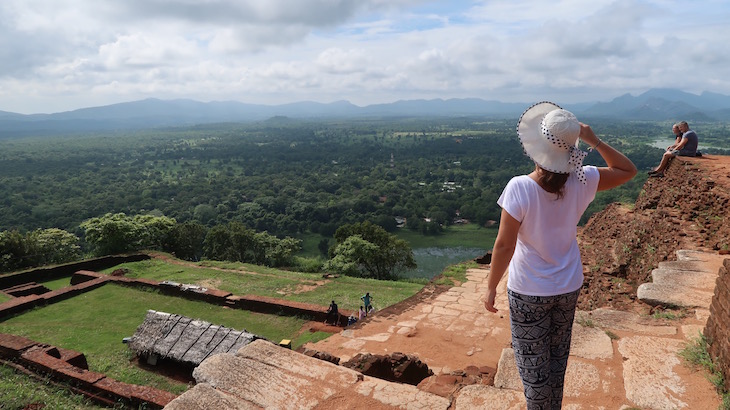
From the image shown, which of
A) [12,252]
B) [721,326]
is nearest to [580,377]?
[721,326]

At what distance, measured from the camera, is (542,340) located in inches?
83.4

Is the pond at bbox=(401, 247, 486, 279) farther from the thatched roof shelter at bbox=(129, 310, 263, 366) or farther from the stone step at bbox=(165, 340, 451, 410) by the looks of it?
the stone step at bbox=(165, 340, 451, 410)

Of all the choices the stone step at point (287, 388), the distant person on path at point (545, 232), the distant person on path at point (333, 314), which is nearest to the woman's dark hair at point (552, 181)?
the distant person on path at point (545, 232)

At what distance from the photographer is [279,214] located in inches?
2308

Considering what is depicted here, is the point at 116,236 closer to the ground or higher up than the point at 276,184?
higher up

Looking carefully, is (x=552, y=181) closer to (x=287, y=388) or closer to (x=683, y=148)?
(x=287, y=388)

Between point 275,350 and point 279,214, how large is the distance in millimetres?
55826

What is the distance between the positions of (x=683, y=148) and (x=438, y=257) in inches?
1311

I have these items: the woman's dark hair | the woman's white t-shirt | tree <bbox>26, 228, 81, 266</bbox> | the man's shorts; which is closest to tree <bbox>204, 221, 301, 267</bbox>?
tree <bbox>26, 228, 81, 266</bbox>

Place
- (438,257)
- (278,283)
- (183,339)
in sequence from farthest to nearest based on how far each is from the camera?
(438,257)
(278,283)
(183,339)

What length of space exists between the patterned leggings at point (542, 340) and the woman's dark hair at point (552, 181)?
1.68 feet

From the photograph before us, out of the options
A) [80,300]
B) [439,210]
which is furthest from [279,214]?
[80,300]

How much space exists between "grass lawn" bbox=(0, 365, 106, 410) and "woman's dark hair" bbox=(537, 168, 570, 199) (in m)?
6.79

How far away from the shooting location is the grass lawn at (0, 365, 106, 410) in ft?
18.3
